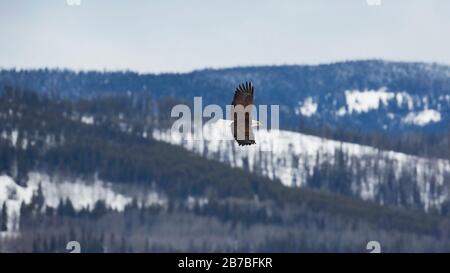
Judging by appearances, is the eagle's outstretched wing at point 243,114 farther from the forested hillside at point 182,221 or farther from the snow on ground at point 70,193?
the snow on ground at point 70,193

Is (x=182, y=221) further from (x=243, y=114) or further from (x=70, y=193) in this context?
(x=243, y=114)

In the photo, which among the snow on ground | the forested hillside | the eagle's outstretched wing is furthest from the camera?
the snow on ground

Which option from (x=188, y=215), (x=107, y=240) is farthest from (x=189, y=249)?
(x=188, y=215)

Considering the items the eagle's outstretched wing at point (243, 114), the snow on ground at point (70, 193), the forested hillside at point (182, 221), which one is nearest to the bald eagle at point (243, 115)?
the eagle's outstretched wing at point (243, 114)

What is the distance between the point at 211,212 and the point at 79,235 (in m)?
21.7

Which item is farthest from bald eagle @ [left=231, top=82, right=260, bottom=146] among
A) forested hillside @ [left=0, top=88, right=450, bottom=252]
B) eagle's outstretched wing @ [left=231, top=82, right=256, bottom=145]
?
forested hillside @ [left=0, top=88, right=450, bottom=252]

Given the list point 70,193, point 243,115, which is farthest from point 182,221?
point 243,115

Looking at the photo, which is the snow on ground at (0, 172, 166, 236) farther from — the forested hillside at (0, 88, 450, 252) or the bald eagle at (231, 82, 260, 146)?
the bald eagle at (231, 82, 260, 146)

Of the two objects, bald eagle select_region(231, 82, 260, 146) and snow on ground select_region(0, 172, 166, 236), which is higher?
bald eagle select_region(231, 82, 260, 146)

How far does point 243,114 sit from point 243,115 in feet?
0.22

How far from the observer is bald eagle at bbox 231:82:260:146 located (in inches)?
2157

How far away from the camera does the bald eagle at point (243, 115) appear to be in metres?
54.8
